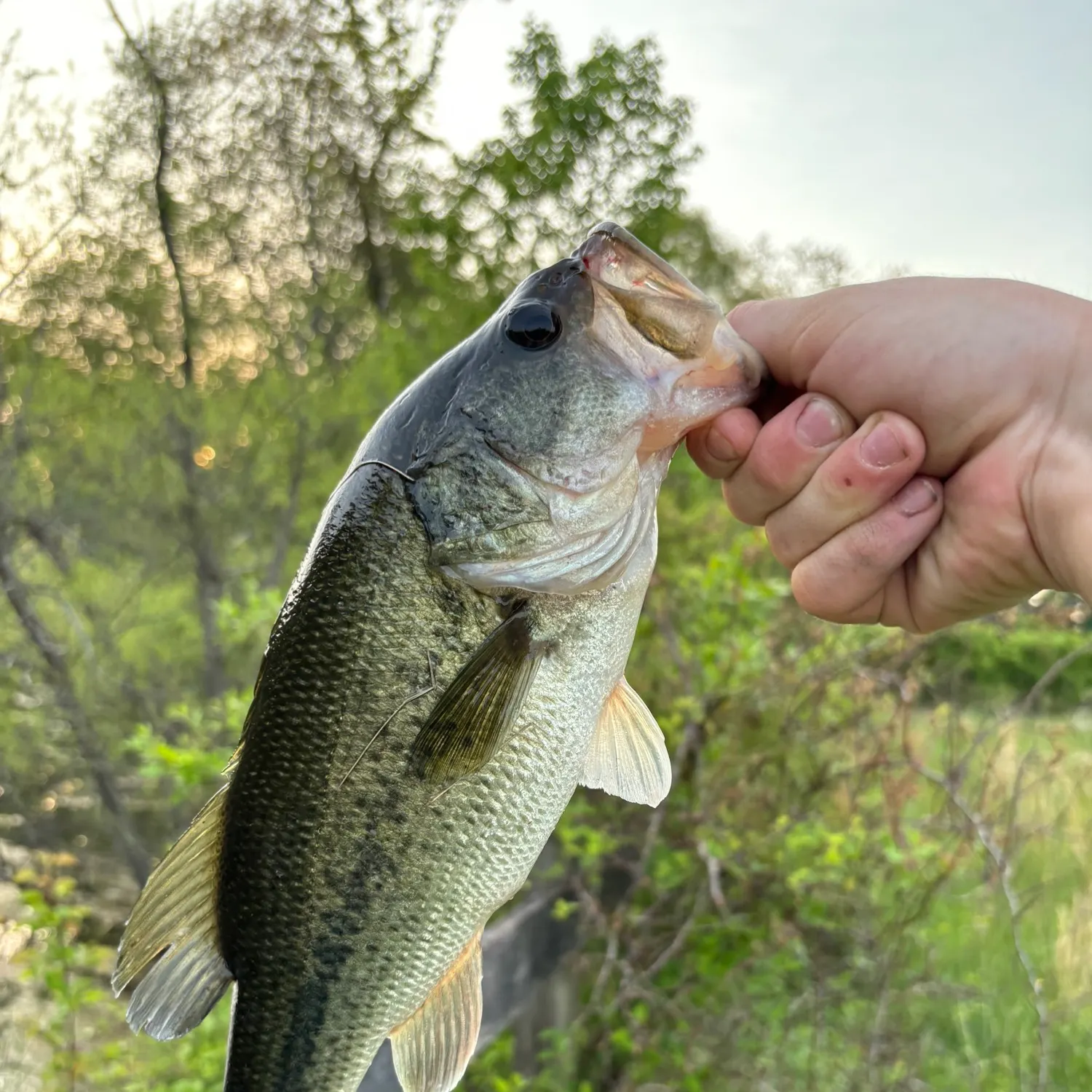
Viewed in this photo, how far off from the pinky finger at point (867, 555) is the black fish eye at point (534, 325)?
28.7 inches

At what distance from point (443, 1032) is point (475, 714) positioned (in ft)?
1.95

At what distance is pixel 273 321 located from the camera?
691cm

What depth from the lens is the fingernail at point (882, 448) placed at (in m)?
1.47

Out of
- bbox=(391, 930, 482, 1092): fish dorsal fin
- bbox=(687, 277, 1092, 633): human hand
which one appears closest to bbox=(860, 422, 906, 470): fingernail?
bbox=(687, 277, 1092, 633): human hand

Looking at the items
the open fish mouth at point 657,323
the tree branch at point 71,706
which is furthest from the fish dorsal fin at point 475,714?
the tree branch at point 71,706

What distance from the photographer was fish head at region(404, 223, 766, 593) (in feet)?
4.21

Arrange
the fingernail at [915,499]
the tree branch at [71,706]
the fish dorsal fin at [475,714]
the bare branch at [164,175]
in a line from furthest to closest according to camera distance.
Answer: the bare branch at [164,175]
the tree branch at [71,706]
the fingernail at [915,499]
the fish dorsal fin at [475,714]

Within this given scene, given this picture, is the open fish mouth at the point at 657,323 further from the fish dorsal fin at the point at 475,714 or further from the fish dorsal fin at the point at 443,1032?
the fish dorsal fin at the point at 443,1032

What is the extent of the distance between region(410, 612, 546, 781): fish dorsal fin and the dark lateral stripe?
210cm

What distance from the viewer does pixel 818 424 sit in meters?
1.53

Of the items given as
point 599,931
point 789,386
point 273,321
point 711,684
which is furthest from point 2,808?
point 789,386

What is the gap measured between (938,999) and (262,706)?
402 centimetres

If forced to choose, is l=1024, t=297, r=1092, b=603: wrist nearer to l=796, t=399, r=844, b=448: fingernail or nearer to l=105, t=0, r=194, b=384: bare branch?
l=796, t=399, r=844, b=448: fingernail

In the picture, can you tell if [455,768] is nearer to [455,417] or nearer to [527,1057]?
[455,417]
